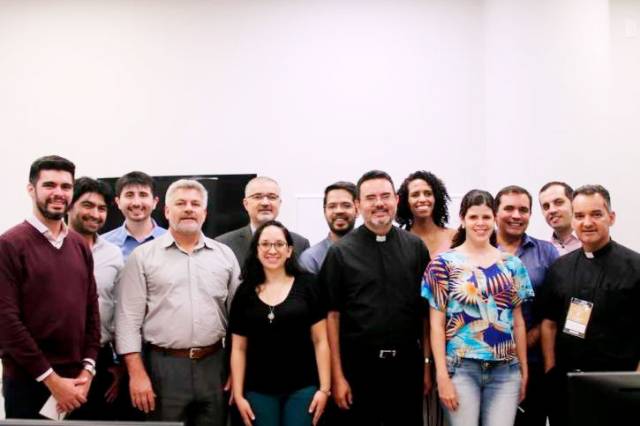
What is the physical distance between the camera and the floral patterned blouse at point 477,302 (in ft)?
7.55

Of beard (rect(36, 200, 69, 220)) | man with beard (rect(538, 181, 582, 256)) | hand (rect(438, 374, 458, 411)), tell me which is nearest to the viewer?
beard (rect(36, 200, 69, 220))

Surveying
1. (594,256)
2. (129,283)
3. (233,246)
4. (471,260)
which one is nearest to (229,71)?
(233,246)

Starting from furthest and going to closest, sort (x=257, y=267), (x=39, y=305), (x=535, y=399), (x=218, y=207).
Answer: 1. (x=218, y=207)
2. (x=535, y=399)
3. (x=257, y=267)
4. (x=39, y=305)

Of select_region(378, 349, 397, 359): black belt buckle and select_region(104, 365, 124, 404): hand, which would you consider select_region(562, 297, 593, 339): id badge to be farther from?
select_region(104, 365, 124, 404): hand

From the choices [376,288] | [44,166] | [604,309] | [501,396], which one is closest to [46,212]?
[44,166]

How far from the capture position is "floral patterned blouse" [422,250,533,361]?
230 cm

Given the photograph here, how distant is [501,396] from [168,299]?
1.67 m

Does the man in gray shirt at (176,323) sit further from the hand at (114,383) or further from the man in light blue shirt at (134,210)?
the man in light blue shirt at (134,210)

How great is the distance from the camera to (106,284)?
8.68 ft

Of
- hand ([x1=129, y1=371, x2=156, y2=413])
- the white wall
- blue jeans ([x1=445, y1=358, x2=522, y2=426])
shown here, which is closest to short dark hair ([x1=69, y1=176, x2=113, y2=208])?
hand ([x1=129, y1=371, x2=156, y2=413])

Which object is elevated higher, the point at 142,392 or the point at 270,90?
the point at 270,90

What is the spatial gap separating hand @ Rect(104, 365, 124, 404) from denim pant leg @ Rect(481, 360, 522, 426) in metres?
1.90

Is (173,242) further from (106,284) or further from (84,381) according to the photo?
(84,381)

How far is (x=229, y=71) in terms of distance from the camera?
4859mm
